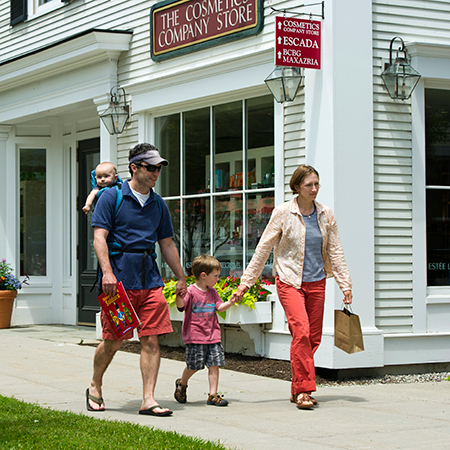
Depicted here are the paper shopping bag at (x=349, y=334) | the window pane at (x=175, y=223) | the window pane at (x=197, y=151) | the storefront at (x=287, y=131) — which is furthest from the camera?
the window pane at (x=175, y=223)

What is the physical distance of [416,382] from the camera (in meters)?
7.83

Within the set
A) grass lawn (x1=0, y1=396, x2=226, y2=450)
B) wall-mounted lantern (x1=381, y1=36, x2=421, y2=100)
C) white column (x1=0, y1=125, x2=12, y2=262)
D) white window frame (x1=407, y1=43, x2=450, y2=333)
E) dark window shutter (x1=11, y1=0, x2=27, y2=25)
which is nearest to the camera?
grass lawn (x1=0, y1=396, x2=226, y2=450)

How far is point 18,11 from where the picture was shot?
42.8 feet

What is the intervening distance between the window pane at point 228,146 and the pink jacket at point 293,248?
9.06 ft

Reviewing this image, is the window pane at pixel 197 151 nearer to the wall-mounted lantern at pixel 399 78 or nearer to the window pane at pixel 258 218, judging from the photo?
the window pane at pixel 258 218

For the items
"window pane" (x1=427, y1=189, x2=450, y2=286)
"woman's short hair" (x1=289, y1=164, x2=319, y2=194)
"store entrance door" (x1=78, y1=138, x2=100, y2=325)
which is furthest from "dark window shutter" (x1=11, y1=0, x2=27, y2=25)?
"woman's short hair" (x1=289, y1=164, x2=319, y2=194)

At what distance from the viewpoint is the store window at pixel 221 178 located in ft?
29.0

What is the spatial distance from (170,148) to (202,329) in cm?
436

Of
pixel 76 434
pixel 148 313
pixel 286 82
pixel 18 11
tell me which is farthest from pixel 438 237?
pixel 18 11

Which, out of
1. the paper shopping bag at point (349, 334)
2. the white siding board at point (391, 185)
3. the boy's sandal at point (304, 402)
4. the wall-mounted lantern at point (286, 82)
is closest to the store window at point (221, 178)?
the wall-mounted lantern at point (286, 82)

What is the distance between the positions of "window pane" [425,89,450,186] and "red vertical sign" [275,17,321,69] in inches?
59.5

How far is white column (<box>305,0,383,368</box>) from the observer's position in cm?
779

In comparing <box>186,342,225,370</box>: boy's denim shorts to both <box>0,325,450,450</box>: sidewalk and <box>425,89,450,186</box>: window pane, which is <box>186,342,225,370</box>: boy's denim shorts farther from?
<box>425,89,450,186</box>: window pane

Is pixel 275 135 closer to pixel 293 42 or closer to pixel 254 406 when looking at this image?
pixel 293 42
